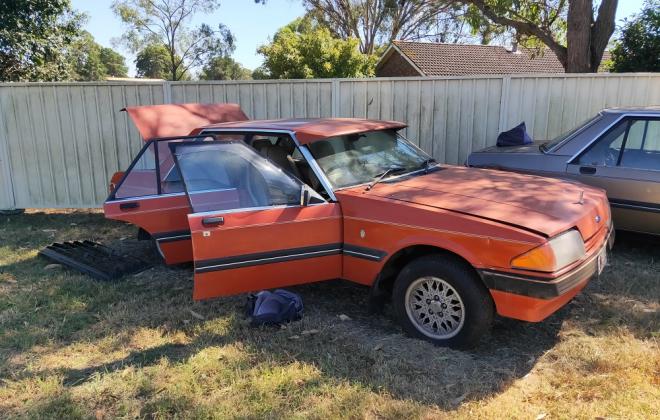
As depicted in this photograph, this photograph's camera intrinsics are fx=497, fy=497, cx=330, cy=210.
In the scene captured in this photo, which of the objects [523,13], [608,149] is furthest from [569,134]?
[523,13]

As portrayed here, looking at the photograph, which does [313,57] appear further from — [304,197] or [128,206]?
[304,197]

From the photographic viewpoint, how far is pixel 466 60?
27.5 m

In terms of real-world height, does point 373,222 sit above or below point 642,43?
below

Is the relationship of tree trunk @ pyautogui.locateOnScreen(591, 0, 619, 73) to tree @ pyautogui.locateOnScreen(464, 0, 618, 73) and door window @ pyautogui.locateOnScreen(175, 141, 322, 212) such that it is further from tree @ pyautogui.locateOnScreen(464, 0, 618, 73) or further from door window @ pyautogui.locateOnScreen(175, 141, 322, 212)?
door window @ pyautogui.locateOnScreen(175, 141, 322, 212)

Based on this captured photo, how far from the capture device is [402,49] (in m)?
26.8

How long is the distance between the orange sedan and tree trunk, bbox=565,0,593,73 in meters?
5.58

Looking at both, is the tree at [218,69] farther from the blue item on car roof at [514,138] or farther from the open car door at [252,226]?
the open car door at [252,226]

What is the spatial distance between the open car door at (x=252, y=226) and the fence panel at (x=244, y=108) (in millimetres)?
3981

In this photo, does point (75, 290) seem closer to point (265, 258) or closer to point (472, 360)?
point (265, 258)

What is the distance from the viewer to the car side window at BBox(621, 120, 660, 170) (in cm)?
513

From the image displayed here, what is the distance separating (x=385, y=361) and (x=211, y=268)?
4.68 ft

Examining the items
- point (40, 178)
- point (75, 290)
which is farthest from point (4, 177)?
point (75, 290)

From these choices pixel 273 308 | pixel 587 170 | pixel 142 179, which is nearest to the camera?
pixel 273 308

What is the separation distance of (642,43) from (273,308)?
12208 millimetres
